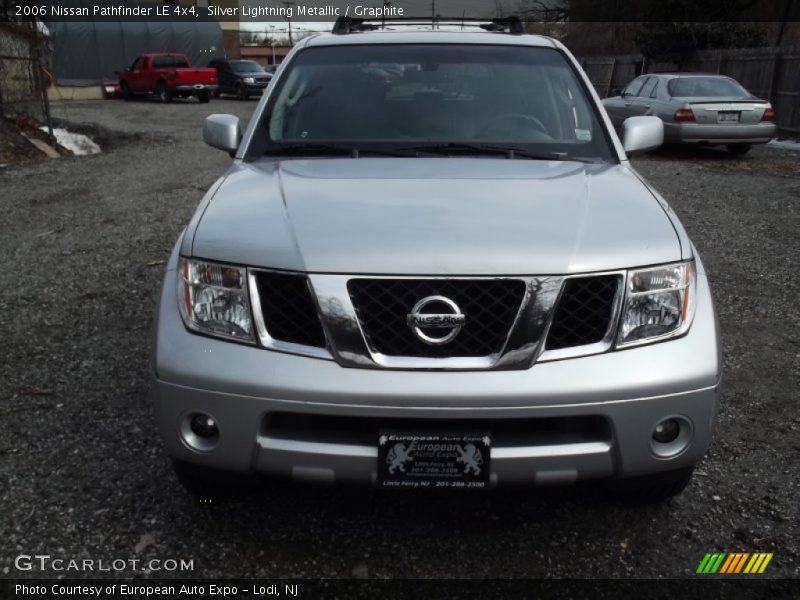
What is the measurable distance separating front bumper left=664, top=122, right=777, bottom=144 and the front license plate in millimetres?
11935

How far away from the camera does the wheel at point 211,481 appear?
240 cm

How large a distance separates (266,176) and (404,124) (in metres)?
0.77

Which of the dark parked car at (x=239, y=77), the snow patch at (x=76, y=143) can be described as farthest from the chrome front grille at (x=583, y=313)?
the dark parked car at (x=239, y=77)

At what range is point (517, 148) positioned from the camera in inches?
133

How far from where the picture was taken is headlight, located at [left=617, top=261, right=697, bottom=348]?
2.33m

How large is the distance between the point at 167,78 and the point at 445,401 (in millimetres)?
29075

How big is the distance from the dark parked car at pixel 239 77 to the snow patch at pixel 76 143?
15.3 m

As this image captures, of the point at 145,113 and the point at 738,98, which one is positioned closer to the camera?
the point at 738,98

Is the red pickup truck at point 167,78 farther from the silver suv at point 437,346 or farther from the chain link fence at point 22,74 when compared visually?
the silver suv at point 437,346

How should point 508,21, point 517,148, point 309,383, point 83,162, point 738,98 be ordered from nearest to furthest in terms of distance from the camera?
point 309,383 < point 517,148 < point 508,21 < point 83,162 < point 738,98

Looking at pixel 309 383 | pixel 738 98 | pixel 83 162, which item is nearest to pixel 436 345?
pixel 309 383

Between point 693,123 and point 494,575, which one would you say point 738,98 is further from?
point 494,575

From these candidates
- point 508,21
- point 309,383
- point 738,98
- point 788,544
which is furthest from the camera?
point 738,98

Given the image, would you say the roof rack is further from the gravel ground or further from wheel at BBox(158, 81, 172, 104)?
wheel at BBox(158, 81, 172, 104)
